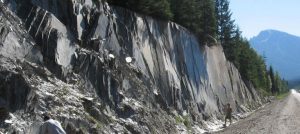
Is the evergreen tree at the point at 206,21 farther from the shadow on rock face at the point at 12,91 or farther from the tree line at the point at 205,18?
the shadow on rock face at the point at 12,91

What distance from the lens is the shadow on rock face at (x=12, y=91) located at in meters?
15.6

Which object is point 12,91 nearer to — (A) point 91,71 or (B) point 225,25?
(A) point 91,71

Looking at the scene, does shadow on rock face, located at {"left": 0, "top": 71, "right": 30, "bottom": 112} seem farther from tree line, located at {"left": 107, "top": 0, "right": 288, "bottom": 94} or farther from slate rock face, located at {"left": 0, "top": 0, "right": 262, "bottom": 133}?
tree line, located at {"left": 107, "top": 0, "right": 288, "bottom": 94}

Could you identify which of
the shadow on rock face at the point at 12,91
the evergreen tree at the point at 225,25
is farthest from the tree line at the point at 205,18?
the shadow on rock face at the point at 12,91

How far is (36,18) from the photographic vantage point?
20750 mm

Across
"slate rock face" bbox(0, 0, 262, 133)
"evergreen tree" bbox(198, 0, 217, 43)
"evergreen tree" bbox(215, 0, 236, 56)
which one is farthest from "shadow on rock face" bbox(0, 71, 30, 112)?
"evergreen tree" bbox(215, 0, 236, 56)

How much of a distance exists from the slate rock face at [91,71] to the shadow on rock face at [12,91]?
0.03m

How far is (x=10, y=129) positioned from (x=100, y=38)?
36.7 ft

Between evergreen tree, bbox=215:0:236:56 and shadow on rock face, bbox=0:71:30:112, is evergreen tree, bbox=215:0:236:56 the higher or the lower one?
the higher one

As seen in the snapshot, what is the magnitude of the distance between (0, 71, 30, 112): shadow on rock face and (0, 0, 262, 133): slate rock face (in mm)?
33

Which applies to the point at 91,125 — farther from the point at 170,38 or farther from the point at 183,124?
the point at 170,38

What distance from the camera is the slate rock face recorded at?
17.1 meters

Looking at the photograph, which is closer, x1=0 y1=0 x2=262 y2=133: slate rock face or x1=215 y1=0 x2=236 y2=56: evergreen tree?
x1=0 y1=0 x2=262 y2=133: slate rock face

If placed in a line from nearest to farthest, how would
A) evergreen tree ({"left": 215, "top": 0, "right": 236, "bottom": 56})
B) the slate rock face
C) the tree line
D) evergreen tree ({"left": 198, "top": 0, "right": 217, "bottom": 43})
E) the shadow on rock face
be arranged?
the shadow on rock face
the slate rock face
the tree line
evergreen tree ({"left": 198, "top": 0, "right": 217, "bottom": 43})
evergreen tree ({"left": 215, "top": 0, "right": 236, "bottom": 56})
